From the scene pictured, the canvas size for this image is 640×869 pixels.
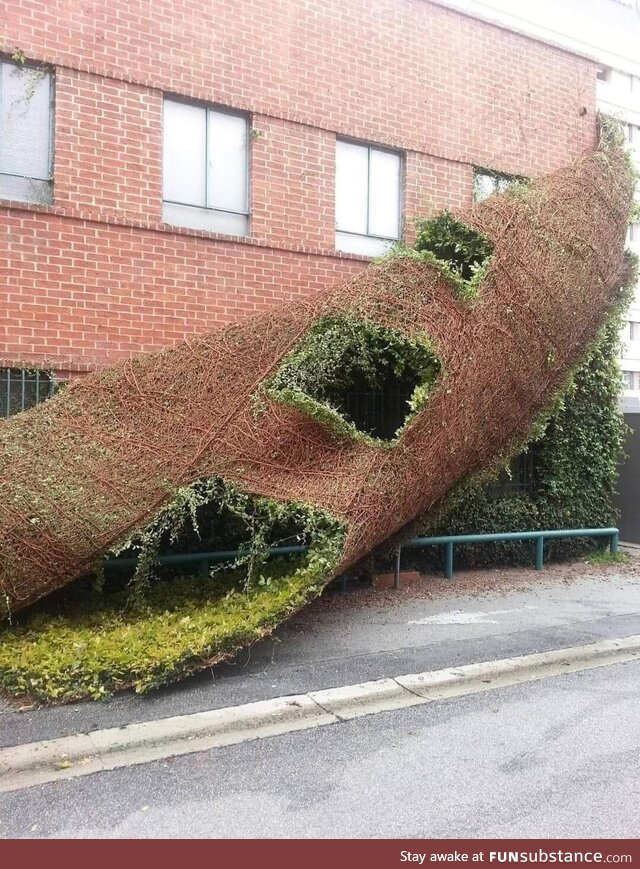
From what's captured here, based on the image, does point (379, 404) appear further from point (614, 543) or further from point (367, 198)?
point (614, 543)

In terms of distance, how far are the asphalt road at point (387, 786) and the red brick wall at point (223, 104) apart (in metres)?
4.23

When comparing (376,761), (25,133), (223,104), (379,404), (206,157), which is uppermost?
(223,104)

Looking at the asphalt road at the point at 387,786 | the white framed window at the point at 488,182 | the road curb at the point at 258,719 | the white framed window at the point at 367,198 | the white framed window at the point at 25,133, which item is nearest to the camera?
the asphalt road at the point at 387,786

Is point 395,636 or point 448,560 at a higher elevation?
point 448,560

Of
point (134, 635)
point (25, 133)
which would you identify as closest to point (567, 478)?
point (134, 635)

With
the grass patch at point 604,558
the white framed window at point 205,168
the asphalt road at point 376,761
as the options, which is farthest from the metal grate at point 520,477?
the white framed window at point 205,168

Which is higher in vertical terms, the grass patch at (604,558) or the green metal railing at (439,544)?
the green metal railing at (439,544)

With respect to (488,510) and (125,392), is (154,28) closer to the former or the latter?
(125,392)

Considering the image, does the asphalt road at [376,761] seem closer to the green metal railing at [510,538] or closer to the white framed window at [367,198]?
the green metal railing at [510,538]

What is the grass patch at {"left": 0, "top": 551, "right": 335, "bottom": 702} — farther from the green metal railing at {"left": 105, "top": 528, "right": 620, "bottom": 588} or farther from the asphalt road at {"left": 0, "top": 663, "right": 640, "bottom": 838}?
the asphalt road at {"left": 0, "top": 663, "right": 640, "bottom": 838}

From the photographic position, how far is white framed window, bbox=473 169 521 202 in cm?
913

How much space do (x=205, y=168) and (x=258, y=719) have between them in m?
5.75

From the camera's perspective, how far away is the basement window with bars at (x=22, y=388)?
6.34 meters

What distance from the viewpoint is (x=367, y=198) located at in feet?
27.8
